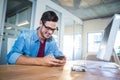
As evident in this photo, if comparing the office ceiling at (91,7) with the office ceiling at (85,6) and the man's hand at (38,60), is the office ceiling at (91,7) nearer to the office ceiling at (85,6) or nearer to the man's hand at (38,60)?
the office ceiling at (85,6)

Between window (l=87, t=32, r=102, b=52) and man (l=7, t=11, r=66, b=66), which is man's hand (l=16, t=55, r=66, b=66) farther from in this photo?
window (l=87, t=32, r=102, b=52)

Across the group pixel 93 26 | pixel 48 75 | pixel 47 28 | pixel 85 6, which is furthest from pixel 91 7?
pixel 48 75

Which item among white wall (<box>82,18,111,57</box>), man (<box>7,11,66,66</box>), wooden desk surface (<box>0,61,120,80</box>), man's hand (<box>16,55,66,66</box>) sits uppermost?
white wall (<box>82,18,111,57</box>)

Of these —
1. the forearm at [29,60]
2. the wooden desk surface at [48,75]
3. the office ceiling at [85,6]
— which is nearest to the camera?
the wooden desk surface at [48,75]

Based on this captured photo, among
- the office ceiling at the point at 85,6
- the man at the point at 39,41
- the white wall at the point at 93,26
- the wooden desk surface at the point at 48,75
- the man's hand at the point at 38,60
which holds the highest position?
the office ceiling at the point at 85,6

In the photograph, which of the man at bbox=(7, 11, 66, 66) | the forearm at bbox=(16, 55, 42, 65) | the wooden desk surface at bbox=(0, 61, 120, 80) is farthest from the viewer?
the man at bbox=(7, 11, 66, 66)

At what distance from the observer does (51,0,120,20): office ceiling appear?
5129 millimetres

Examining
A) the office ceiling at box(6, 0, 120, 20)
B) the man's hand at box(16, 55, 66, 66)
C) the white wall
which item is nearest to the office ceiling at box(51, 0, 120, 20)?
the office ceiling at box(6, 0, 120, 20)

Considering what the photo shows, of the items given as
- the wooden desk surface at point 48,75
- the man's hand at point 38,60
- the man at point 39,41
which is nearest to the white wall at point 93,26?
the man at point 39,41

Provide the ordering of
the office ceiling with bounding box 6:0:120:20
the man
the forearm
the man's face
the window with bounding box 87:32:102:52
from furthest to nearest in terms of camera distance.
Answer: the window with bounding box 87:32:102:52 → the office ceiling with bounding box 6:0:120:20 → the man's face → the man → the forearm

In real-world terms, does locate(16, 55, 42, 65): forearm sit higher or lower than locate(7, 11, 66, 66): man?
lower

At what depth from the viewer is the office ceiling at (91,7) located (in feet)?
16.8

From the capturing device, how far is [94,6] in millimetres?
5598

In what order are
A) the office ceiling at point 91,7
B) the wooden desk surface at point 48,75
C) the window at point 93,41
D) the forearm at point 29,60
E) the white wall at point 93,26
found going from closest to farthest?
the wooden desk surface at point 48,75 → the forearm at point 29,60 → the office ceiling at point 91,7 → the white wall at point 93,26 → the window at point 93,41
